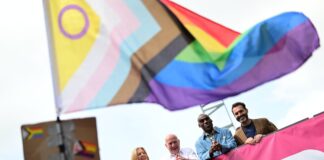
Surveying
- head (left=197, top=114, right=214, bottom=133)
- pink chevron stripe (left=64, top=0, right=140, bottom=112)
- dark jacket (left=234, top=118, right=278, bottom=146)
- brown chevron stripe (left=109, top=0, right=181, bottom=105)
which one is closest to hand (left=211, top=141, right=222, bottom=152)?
head (left=197, top=114, right=214, bottom=133)

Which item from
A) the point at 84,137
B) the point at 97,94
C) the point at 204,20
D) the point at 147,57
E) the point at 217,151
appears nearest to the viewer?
the point at 84,137

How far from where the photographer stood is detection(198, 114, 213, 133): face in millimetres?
8719

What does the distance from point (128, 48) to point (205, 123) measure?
2.11 meters

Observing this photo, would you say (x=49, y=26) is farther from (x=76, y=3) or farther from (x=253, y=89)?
(x=253, y=89)

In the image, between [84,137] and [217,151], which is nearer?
[84,137]

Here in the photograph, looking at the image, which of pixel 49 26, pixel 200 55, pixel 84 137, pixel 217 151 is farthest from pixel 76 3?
pixel 217 151

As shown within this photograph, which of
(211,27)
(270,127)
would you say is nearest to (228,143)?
(270,127)

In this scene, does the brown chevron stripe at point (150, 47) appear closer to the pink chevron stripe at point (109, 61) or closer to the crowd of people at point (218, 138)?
the pink chevron stripe at point (109, 61)

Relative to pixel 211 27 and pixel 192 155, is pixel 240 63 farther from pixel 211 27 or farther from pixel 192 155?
pixel 192 155

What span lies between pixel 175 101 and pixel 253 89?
2.93 feet

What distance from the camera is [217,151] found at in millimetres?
8531

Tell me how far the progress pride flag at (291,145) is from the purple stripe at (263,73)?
151 centimetres

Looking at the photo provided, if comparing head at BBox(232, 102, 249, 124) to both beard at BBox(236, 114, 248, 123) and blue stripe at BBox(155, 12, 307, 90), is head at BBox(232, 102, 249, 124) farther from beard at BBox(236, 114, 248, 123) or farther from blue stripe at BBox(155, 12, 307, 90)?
blue stripe at BBox(155, 12, 307, 90)

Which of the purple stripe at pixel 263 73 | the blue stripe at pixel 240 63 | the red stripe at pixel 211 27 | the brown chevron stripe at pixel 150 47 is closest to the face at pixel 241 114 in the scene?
the red stripe at pixel 211 27
